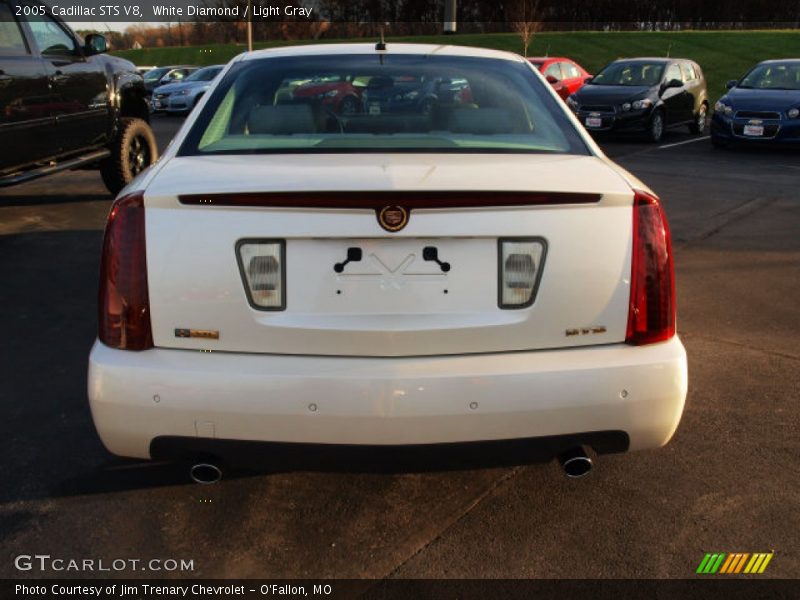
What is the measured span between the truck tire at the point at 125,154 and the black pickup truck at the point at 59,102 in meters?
0.01

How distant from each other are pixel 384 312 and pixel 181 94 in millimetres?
21934

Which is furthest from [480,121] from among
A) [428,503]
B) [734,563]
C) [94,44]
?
[94,44]

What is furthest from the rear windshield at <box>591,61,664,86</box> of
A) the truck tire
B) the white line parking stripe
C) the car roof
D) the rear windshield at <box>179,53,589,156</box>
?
the rear windshield at <box>179,53,589,156</box>

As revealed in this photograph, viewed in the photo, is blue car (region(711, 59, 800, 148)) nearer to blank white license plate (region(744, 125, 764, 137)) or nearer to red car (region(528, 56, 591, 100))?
blank white license plate (region(744, 125, 764, 137))

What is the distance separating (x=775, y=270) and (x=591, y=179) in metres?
4.44

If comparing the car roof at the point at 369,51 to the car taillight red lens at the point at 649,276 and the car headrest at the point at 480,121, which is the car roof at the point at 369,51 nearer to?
the car headrest at the point at 480,121

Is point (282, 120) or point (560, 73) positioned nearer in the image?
point (282, 120)

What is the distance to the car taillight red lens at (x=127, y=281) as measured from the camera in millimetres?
2389

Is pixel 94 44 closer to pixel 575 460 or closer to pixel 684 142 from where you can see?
pixel 575 460

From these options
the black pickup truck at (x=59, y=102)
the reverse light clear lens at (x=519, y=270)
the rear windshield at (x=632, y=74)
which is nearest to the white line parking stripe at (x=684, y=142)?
the rear windshield at (x=632, y=74)

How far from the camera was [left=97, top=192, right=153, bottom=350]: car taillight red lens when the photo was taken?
7.84ft

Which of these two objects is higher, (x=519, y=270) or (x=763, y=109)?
(x=519, y=270)

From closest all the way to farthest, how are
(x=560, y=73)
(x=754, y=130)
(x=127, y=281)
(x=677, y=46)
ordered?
(x=127, y=281) < (x=754, y=130) < (x=560, y=73) < (x=677, y=46)

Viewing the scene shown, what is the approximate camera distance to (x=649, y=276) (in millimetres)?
2467
